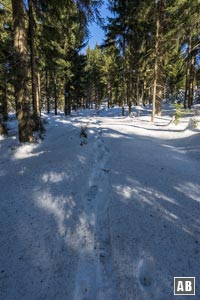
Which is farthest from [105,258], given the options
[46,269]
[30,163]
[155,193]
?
[30,163]

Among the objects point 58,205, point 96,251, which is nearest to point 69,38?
point 58,205

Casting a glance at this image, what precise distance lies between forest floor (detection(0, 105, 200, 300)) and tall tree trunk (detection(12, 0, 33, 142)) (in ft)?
8.79

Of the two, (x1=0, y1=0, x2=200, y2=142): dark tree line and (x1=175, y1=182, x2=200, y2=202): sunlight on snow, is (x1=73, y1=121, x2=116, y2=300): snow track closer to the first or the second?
(x1=175, y1=182, x2=200, y2=202): sunlight on snow

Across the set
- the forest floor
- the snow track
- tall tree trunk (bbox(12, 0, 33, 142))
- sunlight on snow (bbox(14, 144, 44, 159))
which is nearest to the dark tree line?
tall tree trunk (bbox(12, 0, 33, 142))

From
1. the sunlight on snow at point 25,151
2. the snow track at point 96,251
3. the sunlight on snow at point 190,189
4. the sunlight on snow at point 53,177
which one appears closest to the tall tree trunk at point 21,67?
the sunlight on snow at point 25,151

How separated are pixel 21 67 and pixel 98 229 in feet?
21.2

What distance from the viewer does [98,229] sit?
2852mm

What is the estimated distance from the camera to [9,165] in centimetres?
549

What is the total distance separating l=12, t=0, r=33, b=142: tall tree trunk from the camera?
6910mm

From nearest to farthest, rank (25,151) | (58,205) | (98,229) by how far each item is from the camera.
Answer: (98,229)
(58,205)
(25,151)

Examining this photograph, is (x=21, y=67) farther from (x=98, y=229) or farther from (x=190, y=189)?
(x=190, y=189)

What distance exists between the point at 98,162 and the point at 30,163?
6.05 feet

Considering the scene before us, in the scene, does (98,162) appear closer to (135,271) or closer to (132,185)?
(132,185)

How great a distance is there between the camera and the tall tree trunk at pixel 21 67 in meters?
6.91
